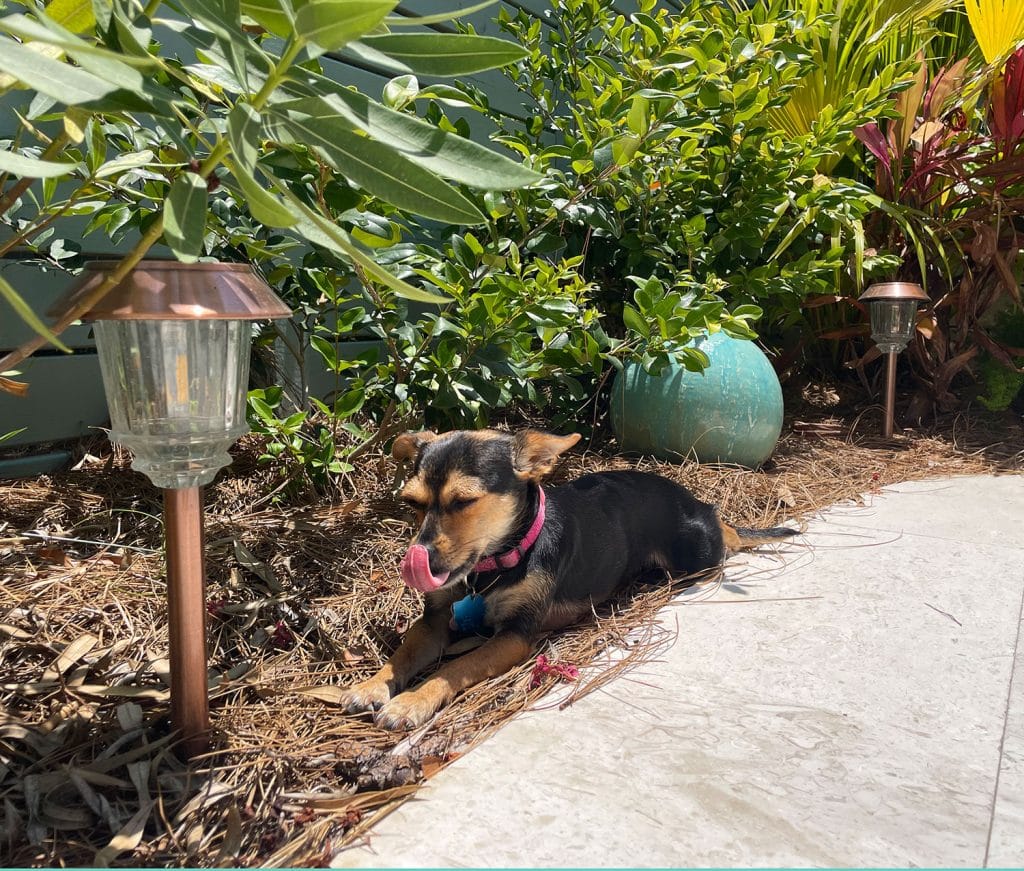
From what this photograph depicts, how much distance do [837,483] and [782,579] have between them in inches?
65.0

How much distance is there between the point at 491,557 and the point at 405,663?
0.41 m

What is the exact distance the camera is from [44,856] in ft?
4.79

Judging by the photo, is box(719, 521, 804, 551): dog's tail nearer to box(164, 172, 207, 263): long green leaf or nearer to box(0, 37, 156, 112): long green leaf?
box(164, 172, 207, 263): long green leaf

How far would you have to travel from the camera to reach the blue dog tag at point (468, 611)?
252 cm

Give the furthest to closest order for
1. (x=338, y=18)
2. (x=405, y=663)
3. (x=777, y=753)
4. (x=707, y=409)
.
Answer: (x=707, y=409)
(x=405, y=663)
(x=777, y=753)
(x=338, y=18)

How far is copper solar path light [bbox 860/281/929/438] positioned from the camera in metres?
5.27

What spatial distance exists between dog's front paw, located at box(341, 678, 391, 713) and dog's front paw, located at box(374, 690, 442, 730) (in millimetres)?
59

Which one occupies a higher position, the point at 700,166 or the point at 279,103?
the point at 700,166

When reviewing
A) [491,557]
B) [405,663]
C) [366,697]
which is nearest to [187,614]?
[366,697]

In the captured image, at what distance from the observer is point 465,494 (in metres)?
2.35

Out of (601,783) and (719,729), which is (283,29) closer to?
(601,783)

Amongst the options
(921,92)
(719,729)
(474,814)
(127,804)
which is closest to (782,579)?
(719,729)

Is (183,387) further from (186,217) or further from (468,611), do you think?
(468,611)

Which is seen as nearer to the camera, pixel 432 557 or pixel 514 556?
pixel 432 557
